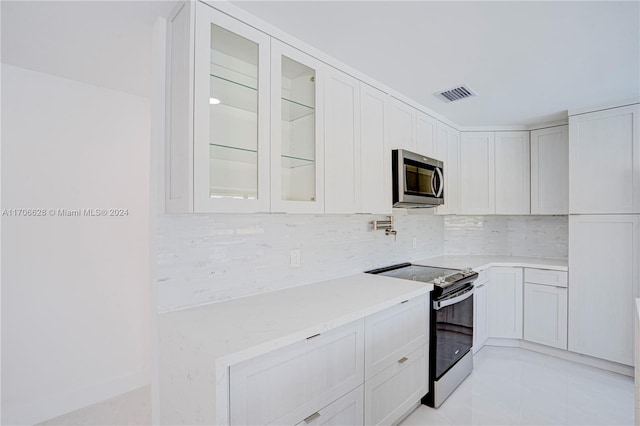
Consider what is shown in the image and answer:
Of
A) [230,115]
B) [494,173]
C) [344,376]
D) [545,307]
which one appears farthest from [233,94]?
[545,307]

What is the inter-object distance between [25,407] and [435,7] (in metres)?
3.47

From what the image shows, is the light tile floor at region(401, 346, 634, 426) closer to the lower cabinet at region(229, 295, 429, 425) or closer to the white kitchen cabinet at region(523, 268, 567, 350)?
the white kitchen cabinet at region(523, 268, 567, 350)

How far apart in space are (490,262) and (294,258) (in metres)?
2.34

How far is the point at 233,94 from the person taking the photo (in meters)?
1.63

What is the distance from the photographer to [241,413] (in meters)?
1.23

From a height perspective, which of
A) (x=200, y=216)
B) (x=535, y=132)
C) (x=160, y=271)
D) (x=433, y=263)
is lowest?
(x=433, y=263)

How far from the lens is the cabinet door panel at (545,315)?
3127 millimetres

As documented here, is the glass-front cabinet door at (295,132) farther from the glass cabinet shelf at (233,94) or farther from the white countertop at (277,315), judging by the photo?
the white countertop at (277,315)

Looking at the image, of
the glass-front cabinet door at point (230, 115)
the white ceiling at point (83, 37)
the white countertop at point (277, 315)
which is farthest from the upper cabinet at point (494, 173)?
the white ceiling at point (83, 37)

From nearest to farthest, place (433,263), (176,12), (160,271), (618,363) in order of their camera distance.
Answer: (176,12) → (160,271) → (618,363) → (433,263)

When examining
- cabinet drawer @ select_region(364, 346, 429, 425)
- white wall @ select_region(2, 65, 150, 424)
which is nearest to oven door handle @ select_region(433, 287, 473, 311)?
cabinet drawer @ select_region(364, 346, 429, 425)

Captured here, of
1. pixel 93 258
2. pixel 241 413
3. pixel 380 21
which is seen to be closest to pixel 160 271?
pixel 241 413

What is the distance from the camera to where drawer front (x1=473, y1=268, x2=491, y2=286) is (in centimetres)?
312

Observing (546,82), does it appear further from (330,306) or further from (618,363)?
(618,363)
